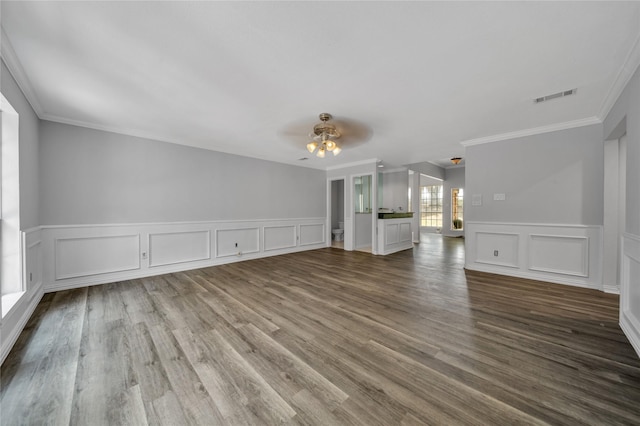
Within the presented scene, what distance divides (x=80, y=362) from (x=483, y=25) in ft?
11.9

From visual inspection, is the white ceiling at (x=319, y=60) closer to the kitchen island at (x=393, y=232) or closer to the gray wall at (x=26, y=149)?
the gray wall at (x=26, y=149)

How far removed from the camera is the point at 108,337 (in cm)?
198

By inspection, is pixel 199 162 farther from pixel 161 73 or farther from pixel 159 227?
pixel 161 73

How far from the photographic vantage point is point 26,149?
2.49 m

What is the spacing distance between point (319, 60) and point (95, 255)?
13.4ft

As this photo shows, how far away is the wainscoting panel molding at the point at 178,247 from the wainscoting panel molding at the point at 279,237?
1.34 metres

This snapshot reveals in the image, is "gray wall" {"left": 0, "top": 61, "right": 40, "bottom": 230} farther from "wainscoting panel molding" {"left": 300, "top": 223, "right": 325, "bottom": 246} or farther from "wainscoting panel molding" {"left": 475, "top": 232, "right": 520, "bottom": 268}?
"wainscoting panel molding" {"left": 475, "top": 232, "right": 520, "bottom": 268}

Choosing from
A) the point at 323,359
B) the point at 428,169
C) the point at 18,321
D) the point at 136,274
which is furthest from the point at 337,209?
the point at 18,321

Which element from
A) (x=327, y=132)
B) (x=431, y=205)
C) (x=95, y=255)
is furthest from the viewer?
(x=431, y=205)

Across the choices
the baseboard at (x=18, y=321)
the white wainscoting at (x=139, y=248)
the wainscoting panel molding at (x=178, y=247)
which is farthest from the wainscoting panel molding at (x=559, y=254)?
the baseboard at (x=18, y=321)

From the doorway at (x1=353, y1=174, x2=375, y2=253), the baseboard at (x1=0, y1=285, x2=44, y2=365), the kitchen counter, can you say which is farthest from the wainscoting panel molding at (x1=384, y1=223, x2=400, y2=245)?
the baseboard at (x1=0, y1=285, x2=44, y2=365)

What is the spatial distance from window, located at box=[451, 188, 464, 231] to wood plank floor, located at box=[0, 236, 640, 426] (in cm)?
635

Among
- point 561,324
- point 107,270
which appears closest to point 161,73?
point 107,270

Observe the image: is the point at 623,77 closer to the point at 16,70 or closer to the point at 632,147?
the point at 632,147
